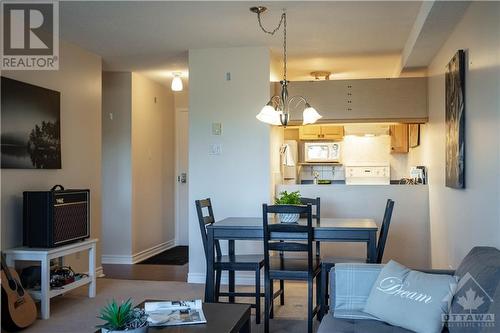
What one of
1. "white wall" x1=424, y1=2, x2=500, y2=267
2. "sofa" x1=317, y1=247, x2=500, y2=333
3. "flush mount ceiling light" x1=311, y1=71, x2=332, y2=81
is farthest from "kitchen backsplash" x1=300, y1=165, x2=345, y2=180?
"sofa" x1=317, y1=247, x2=500, y2=333

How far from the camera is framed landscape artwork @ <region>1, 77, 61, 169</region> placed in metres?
3.95

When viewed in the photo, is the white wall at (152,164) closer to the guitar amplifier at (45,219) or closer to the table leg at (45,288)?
the guitar amplifier at (45,219)

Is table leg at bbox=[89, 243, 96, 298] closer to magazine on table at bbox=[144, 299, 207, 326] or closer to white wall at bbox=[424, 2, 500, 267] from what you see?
magazine on table at bbox=[144, 299, 207, 326]

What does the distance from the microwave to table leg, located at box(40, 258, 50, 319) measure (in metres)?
4.44

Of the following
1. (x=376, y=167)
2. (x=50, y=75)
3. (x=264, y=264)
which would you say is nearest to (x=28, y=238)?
(x=50, y=75)

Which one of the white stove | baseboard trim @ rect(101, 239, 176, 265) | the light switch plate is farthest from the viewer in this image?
the white stove

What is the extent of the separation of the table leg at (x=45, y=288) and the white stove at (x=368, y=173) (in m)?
4.88

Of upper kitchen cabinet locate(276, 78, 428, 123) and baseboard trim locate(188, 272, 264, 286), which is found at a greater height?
upper kitchen cabinet locate(276, 78, 428, 123)

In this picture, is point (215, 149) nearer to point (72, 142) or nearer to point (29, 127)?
point (72, 142)

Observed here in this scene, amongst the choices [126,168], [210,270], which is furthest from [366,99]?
[126,168]

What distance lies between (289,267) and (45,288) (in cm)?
196

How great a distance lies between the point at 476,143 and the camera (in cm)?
314
